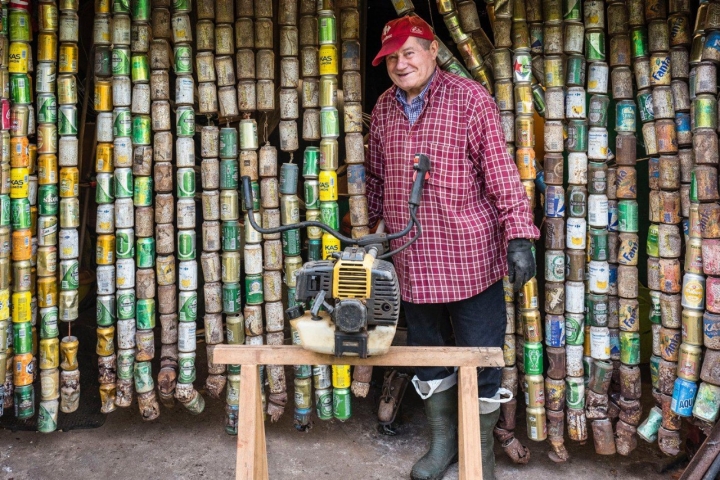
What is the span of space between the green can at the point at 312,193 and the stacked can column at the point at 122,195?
0.82 meters

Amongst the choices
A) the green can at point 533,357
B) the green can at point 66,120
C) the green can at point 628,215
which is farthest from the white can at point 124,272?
the green can at point 628,215

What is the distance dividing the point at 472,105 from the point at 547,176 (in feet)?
1.89

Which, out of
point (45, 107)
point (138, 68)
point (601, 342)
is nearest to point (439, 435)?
point (601, 342)

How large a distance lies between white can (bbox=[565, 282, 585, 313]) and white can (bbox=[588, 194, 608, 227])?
29 cm

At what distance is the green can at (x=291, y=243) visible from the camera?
315 cm

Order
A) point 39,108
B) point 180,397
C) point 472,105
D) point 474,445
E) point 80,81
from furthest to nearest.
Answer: point 80,81
point 180,397
point 39,108
point 472,105
point 474,445

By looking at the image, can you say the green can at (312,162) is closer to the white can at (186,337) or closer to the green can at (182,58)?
the green can at (182,58)

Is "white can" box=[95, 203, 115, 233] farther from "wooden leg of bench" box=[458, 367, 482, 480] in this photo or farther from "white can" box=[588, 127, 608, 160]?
"white can" box=[588, 127, 608, 160]

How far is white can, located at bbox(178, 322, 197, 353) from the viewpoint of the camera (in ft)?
10.4

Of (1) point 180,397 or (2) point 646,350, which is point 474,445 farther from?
(2) point 646,350

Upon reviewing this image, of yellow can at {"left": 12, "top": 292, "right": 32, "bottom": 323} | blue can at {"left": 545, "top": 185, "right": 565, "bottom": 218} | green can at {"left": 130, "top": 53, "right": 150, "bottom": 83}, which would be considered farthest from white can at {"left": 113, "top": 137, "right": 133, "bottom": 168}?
blue can at {"left": 545, "top": 185, "right": 565, "bottom": 218}

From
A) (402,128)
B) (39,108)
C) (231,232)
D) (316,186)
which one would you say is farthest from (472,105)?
(39,108)

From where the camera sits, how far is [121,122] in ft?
9.89

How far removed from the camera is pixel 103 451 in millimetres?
3244
